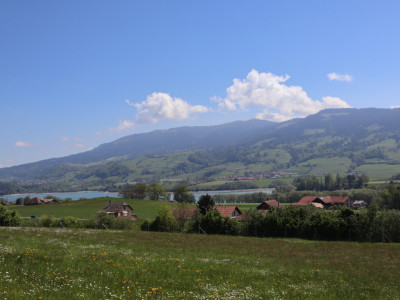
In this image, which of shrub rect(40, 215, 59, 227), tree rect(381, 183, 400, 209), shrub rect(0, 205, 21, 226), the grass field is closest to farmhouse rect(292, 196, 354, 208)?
tree rect(381, 183, 400, 209)

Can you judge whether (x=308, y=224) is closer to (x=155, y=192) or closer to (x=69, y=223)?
(x=69, y=223)

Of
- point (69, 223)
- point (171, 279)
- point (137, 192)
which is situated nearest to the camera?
point (171, 279)

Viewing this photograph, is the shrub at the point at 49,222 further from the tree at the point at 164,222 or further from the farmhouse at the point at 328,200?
the farmhouse at the point at 328,200

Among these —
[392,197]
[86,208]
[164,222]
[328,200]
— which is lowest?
[328,200]

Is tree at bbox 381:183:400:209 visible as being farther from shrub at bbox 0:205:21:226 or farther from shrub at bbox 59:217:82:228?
shrub at bbox 0:205:21:226

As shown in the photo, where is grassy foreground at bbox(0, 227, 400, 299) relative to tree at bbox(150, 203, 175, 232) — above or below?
above

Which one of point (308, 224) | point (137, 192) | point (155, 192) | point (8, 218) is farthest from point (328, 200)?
point (8, 218)

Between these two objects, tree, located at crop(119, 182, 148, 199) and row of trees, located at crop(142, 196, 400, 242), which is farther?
tree, located at crop(119, 182, 148, 199)

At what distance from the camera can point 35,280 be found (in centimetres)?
1287

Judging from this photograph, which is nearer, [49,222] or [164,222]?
[164,222]

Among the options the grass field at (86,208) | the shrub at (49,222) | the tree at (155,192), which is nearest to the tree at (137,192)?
the tree at (155,192)

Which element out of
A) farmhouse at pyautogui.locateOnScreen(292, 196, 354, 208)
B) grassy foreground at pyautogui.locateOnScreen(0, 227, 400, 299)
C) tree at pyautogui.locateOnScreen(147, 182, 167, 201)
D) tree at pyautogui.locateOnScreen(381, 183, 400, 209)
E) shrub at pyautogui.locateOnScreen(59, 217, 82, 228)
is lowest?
farmhouse at pyautogui.locateOnScreen(292, 196, 354, 208)

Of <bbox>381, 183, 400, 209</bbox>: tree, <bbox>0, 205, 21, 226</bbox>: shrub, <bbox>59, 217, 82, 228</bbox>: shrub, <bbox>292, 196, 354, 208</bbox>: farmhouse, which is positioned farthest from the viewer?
<bbox>292, 196, 354, 208</bbox>: farmhouse

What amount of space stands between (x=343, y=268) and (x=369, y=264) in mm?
4377
